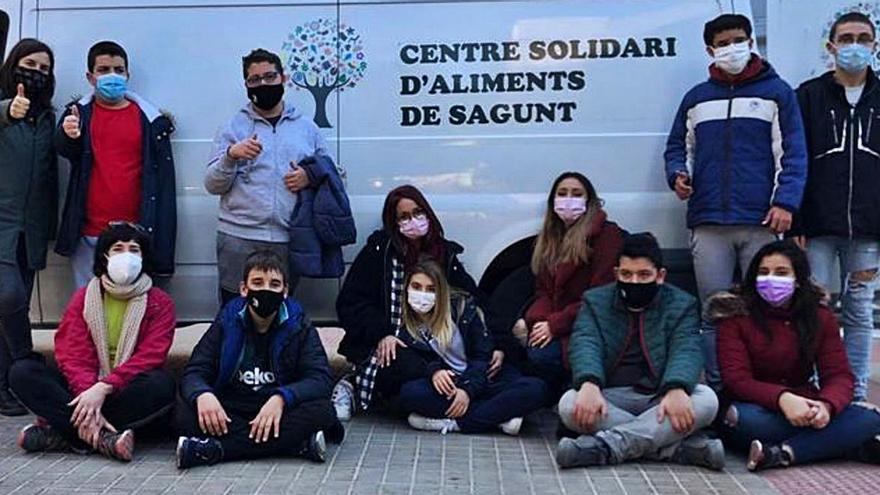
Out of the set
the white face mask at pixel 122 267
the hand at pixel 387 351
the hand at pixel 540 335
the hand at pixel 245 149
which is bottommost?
the hand at pixel 387 351

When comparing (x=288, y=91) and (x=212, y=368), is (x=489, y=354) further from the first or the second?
(x=288, y=91)

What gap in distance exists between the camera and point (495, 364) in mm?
4820

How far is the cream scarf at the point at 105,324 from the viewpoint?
4344 mm

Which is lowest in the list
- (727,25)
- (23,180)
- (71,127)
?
(23,180)

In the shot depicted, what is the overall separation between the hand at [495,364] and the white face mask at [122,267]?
178 centimetres

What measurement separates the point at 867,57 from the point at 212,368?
137 inches

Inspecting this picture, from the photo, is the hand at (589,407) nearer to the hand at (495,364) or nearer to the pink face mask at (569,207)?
the hand at (495,364)

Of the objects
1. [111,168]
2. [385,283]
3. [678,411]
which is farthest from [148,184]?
[678,411]

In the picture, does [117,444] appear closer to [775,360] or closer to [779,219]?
[775,360]

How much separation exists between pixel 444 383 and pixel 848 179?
2.22 meters

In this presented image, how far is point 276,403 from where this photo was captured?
162 inches

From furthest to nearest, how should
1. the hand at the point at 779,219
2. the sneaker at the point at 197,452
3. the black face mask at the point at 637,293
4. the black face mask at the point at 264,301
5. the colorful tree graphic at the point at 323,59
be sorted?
the colorful tree graphic at the point at 323,59
the hand at the point at 779,219
the black face mask at the point at 637,293
the black face mask at the point at 264,301
the sneaker at the point at 197,452

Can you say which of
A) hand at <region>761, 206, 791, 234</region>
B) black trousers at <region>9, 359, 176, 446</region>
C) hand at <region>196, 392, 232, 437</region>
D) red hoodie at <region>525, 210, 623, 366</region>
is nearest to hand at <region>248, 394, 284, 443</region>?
hand at <region>196, 392, 232, 437</region>

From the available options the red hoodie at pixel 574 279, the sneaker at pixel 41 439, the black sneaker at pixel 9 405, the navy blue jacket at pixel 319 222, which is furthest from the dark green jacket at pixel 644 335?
the black sneaker at pixel 9 405
